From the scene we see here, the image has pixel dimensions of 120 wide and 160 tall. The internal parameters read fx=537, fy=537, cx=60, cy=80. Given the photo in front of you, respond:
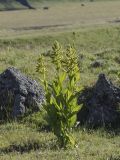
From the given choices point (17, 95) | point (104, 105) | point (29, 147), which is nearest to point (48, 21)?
point (17, 95)

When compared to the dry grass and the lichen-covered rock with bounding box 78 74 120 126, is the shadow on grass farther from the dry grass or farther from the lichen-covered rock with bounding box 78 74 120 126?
the dry grass

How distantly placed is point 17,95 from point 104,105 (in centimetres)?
232

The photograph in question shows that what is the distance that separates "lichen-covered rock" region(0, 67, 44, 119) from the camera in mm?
13906

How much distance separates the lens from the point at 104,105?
43.5ft

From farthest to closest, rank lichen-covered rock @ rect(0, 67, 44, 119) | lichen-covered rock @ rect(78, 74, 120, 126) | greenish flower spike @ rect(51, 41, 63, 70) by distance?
lichen-covered rock @ rect(0, 67, 44, 119)
lichen-covered rock @ rect(78, 74, 120, 126)
greenish flower spike @ rect(51, 41, 63, 70)

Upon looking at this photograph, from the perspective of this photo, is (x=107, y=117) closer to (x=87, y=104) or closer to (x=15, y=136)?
(x=87, y=104)

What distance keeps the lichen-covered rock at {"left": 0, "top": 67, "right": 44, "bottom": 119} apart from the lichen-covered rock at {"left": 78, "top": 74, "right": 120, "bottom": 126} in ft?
4.76

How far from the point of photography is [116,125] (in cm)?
1303

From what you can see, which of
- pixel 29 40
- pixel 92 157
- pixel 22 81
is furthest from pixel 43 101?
pixel 29 40

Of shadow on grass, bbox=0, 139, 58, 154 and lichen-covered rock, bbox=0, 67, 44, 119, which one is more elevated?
lichen-covered rock, bbox=0, 67, 44, 119

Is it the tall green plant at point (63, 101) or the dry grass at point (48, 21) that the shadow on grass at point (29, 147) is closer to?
the tall green plant at point (63, 101)

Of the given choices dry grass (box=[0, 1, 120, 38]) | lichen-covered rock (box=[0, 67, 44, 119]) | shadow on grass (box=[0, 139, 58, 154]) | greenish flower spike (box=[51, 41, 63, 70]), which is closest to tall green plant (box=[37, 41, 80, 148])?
greenish flower spike (box=[51, 41, 63, 70])

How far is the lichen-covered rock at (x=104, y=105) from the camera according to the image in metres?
13.1

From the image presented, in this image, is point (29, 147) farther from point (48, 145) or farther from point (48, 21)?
point (48, 21)
